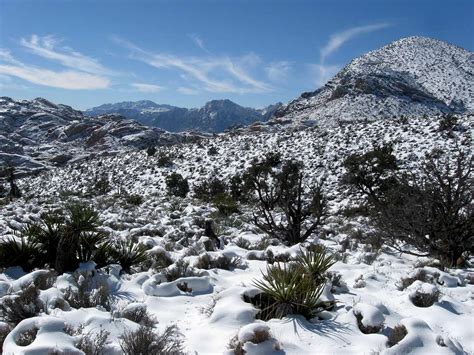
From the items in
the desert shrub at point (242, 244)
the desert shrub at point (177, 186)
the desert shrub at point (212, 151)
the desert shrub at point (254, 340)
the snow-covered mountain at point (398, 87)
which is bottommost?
the desert shrub at point (177, 186)

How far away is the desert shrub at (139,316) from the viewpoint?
4324mm

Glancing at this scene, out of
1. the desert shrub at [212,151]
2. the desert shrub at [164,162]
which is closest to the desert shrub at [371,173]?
the desert shrub at [212,151]

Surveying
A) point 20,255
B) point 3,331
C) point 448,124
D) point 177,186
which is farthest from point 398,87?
point 3,331

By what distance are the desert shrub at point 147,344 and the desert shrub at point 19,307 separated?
131 centimetres

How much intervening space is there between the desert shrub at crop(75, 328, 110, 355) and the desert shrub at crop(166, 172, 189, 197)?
24.1 metres

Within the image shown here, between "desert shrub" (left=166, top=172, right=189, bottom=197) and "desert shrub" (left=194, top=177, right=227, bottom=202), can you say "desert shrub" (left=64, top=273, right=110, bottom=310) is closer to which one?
"desert shrub" (left=194, top=177, right=227, bottom=202)

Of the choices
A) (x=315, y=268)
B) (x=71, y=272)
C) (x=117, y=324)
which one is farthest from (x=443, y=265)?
(x=71, y=272)

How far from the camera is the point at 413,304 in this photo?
5012 mm

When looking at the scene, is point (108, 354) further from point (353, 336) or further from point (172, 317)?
point (353, 336)

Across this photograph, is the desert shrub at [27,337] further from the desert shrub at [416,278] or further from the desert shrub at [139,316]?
the desert shrub at [416,278]

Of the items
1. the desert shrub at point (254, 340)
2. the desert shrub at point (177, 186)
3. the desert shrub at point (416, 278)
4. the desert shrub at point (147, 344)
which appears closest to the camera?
the desert shrub at point (147, 344)

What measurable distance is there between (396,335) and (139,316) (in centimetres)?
280

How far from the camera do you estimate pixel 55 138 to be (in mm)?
99500

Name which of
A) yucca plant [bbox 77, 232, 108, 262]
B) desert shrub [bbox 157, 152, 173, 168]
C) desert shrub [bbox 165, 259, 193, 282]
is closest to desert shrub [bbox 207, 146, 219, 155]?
desert shrub [bbox 157, 152, 173, 168]
